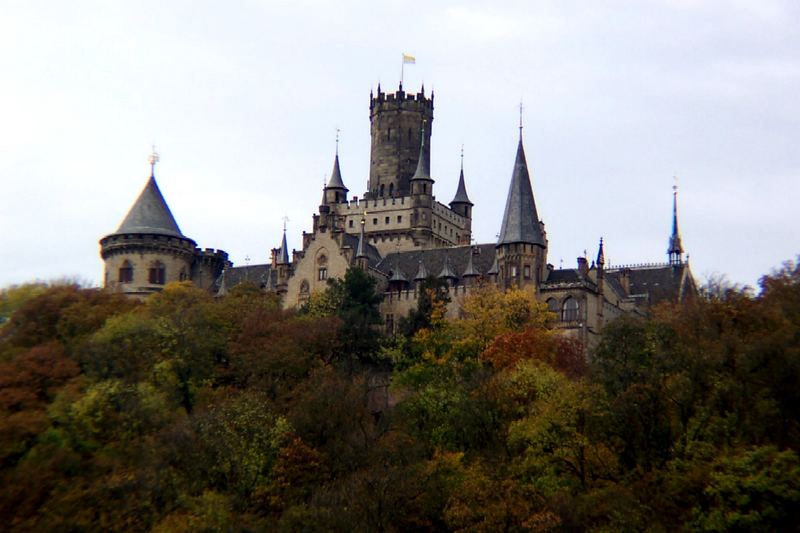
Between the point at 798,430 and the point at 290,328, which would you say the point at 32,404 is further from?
the point at 798,430

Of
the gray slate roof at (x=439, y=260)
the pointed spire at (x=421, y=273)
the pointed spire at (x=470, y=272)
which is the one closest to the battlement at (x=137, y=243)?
the gray slate roof at (x=439, y=260)

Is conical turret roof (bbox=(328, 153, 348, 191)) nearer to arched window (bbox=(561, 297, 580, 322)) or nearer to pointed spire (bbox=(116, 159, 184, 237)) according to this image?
pointed spire (bbox=(116, 159, 184, 237))

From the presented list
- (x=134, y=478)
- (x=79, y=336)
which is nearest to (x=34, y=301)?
(x=79, y=336)

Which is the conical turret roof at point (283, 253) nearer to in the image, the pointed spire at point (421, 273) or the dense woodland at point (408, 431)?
the pointed spire at point (421, 273)

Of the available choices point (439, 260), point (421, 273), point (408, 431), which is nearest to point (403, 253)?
point (439, 260)

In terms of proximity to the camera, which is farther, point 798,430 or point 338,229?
Answer: point 338,229

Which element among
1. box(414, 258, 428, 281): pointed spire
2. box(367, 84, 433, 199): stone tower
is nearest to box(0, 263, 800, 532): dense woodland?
box(414, 258, 428, 281): pointed spire

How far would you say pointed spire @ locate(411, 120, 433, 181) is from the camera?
111 meters

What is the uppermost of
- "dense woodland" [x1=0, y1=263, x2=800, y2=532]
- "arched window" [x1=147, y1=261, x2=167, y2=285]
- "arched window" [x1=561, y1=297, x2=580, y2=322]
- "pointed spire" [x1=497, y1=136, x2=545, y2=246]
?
"pointed spire" [x1=497, y1=136, x2=545, y2=246]

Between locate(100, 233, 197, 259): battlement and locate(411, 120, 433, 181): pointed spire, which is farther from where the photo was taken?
locate(411, 120, 433, 181): pointed spire

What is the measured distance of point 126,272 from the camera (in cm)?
10350

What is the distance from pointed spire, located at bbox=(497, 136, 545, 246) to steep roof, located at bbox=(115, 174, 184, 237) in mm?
24454

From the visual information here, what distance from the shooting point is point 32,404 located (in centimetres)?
6631

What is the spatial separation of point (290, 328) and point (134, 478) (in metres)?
18.5
